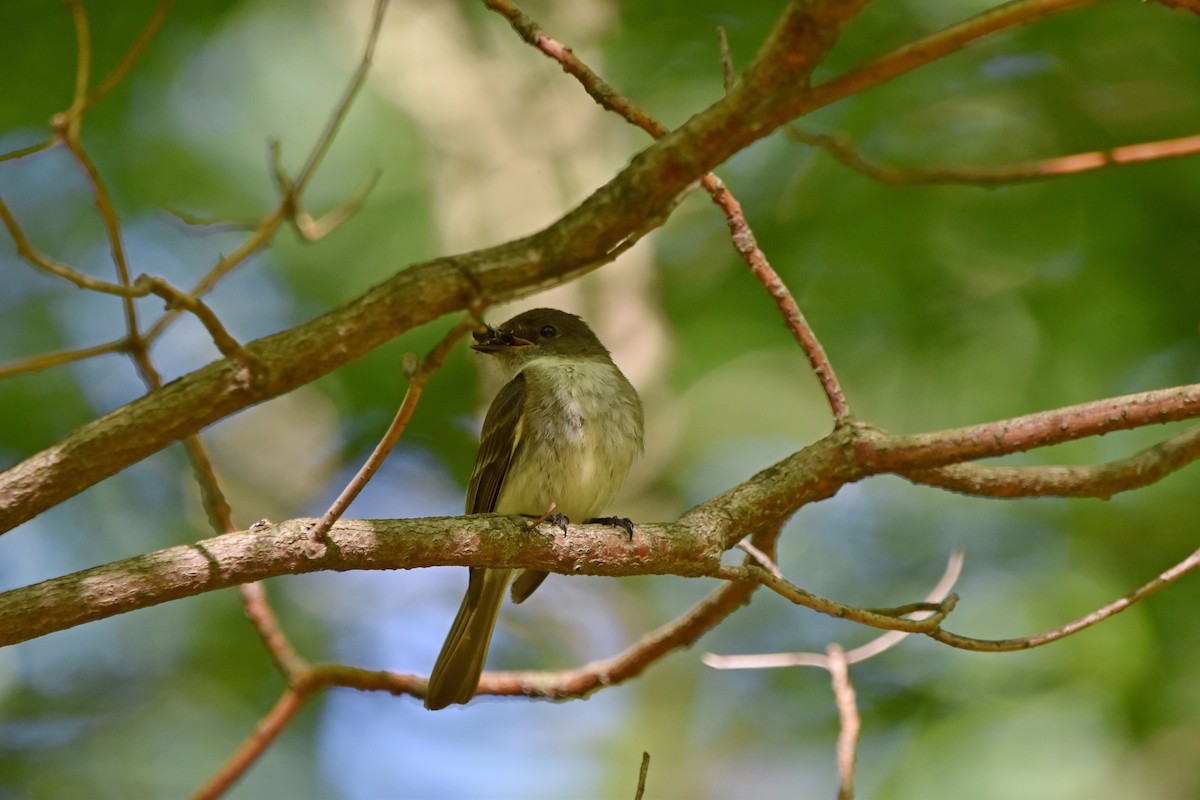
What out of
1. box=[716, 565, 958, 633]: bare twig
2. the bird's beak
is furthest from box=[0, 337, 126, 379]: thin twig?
the bird's beak

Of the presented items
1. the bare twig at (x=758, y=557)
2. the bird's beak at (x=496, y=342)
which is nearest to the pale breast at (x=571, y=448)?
the bird's beak at (x=496, y=342)

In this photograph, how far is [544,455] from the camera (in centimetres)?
455

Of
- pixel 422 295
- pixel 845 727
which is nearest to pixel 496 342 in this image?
pixel 845 727

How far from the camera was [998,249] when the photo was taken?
283 inches

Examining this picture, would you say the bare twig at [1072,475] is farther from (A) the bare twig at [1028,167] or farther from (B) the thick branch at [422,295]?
(B) the thick branch at [422,295]

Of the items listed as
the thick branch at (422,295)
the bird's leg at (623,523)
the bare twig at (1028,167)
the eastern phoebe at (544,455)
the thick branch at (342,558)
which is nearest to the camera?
the thick branch at (422,295)

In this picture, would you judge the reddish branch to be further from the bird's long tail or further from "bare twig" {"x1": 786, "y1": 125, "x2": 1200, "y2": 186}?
the bird's long tail

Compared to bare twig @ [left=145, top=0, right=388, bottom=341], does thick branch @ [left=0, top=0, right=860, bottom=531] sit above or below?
below

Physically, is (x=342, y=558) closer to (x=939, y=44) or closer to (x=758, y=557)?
(x=758, y=557)

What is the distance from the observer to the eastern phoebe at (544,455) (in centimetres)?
454

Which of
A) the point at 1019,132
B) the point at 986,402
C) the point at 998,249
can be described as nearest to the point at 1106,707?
the point at 986,402

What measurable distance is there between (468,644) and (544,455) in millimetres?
747

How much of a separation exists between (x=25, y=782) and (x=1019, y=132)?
7.45m

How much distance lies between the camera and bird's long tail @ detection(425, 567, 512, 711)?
4.13m
